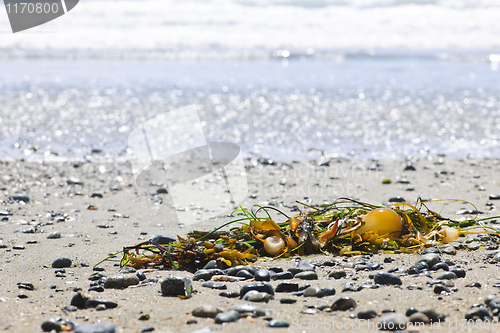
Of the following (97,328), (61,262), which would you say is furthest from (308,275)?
(61,262)

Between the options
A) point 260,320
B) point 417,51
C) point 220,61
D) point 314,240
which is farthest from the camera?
point 417,51

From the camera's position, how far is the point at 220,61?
1500 centimetres

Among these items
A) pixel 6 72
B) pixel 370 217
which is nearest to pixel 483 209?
pixel 370 217

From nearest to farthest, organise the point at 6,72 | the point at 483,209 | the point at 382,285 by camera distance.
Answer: the point at 382,285
the point at 483,209
the point at 6,72

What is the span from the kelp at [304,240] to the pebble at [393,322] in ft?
2.85

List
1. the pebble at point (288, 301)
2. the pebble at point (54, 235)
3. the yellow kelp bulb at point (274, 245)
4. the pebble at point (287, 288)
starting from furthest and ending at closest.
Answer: the pebble at point (54, 235)
the yellow kelp bulb at point (274, 245)
the pebble at point (287, 288)
the pebble at point (288, 301)

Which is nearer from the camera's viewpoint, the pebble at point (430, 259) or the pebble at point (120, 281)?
the pebble at point (120, 281)

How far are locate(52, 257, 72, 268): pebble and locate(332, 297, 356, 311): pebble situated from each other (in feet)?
4.99

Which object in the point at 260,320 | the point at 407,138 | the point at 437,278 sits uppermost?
the point at 260,320

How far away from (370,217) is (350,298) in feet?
3.15

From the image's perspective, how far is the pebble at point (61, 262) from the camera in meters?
2.59

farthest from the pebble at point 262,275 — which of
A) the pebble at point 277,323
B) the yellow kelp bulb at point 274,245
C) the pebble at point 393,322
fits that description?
the pebble at point 393,322

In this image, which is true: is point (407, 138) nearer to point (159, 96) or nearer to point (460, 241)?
point (460, 241)

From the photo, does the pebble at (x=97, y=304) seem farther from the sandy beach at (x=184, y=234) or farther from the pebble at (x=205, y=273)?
the pebble at (x=205, y=273)
